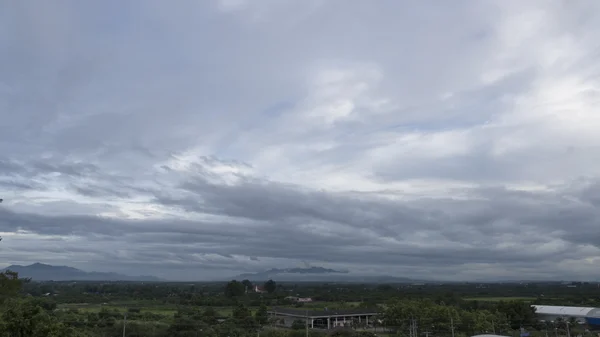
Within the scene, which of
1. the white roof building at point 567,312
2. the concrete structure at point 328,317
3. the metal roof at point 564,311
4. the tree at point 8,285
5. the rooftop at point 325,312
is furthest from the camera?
the rooftop at point 325,312

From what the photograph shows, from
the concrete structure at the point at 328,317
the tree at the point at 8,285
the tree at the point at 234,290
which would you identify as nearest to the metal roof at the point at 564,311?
the concrete structure at the point at 328,317

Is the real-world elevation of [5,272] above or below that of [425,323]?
above

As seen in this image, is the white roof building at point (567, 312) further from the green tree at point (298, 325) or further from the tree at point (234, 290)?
the tree at point (234, 290)

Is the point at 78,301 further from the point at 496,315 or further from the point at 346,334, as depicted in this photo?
the point at 496,315

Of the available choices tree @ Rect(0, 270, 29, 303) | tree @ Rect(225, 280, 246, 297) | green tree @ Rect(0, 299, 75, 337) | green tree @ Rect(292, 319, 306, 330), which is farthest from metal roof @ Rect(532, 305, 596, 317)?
green tree @ Rect(0, 299, 75, 337)

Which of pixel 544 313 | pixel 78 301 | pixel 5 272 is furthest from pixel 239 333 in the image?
pixel 78 301

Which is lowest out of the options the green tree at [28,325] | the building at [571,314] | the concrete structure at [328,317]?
the concrete structure at [328,317]

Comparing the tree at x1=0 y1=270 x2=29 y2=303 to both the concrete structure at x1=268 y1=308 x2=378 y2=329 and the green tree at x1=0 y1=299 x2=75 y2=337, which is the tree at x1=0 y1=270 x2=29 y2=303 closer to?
the green tree at x1=0 y1=299 x2=75 y2=337

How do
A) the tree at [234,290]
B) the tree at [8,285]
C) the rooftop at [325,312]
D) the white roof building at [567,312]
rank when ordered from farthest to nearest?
the tree at [234,290]
the rooftop at [325,312]
the white roof building at [567,312]
the tree at [8,285]
